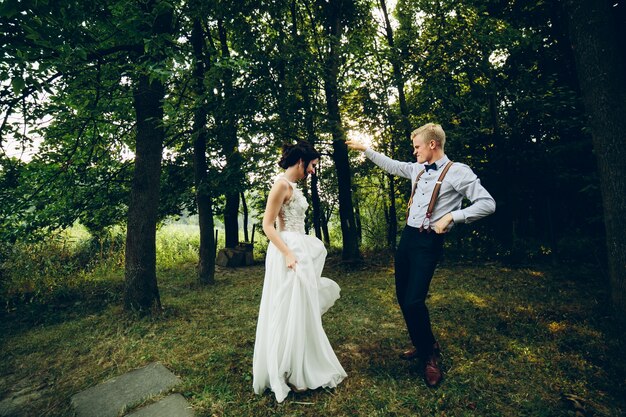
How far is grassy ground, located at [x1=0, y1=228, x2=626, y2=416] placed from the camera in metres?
2.97

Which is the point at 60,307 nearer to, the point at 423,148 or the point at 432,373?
the point at 432,373

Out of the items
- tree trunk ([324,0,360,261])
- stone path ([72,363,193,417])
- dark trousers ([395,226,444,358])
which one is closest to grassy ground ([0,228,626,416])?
stone path ([72,363,193,417])

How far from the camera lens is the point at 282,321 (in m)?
3.14

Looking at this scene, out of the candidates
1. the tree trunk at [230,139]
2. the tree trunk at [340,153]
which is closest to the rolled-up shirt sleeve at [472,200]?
the tree trunk at [230,139]

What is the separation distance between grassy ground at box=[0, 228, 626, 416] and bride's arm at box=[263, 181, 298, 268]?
137 cm

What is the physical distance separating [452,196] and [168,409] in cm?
344

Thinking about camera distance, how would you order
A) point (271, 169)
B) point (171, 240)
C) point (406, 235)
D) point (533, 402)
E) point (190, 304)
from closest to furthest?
point (533, 402) → point (406, 235) → point (190, 304) → point (271, 169) → point (171, 240)

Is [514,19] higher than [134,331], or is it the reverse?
[514,19]

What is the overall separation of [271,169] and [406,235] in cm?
547

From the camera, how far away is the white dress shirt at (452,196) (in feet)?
9.69

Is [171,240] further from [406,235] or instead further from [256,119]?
[406,235]

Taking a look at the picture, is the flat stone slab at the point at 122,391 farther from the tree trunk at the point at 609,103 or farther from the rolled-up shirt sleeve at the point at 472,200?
the tree trunk at the point at 609,103

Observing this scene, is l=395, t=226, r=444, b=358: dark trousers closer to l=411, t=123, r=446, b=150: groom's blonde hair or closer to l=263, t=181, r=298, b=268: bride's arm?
l=411, t=123, r=446, b=150: groom's blonde hair

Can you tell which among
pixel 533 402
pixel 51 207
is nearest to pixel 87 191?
pixel 51 207
